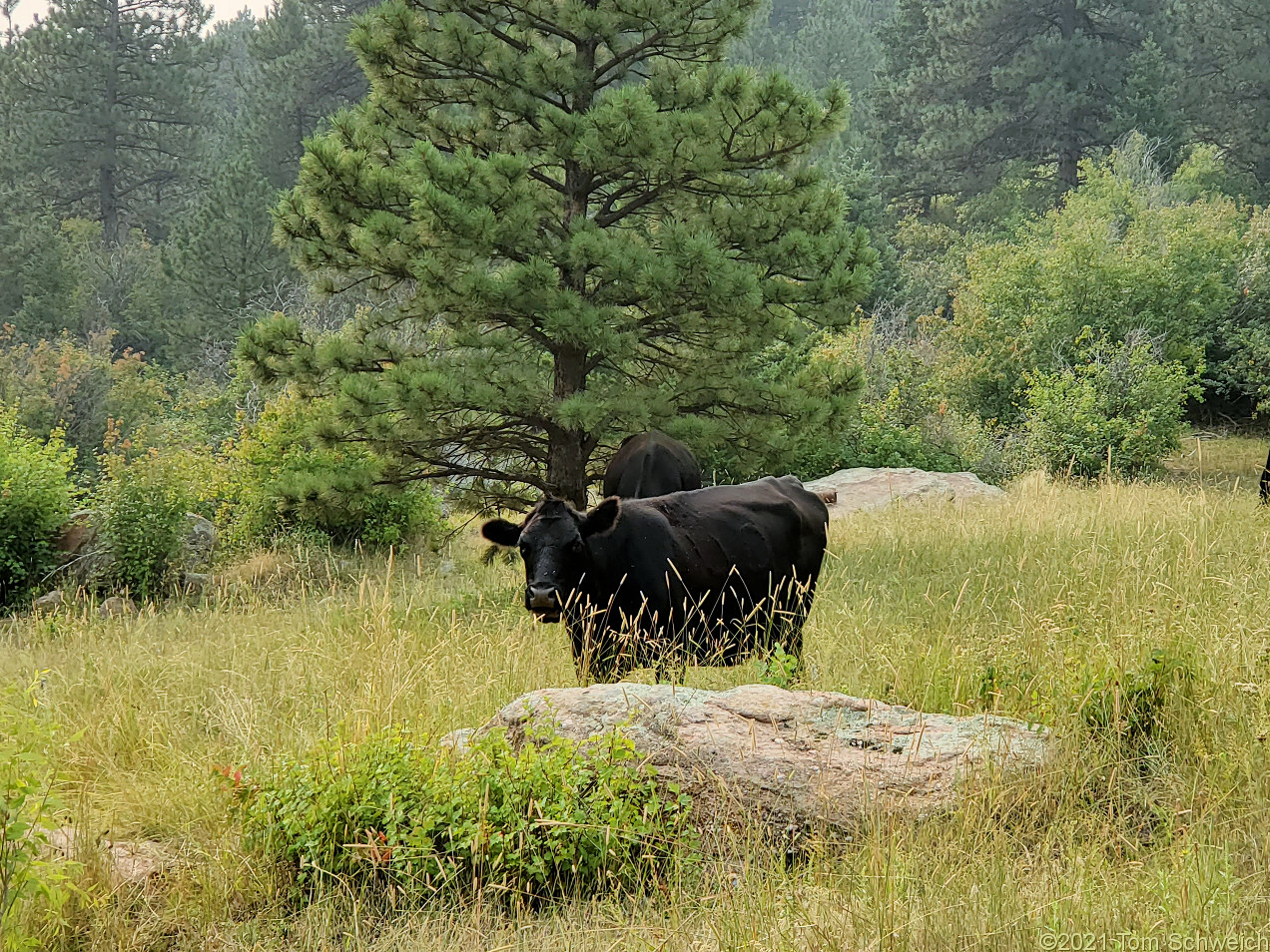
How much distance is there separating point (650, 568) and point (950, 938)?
11.5ft

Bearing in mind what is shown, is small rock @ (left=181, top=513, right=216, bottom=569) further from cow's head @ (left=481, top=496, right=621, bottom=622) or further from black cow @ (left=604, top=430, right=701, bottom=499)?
cow's head @ (left=481, top=496, right=621, bottom=622)

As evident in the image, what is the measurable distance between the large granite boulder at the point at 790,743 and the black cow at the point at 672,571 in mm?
1137

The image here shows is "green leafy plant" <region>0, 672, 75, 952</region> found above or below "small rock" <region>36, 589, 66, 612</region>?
above

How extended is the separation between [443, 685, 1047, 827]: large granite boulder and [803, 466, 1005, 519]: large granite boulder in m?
9.65

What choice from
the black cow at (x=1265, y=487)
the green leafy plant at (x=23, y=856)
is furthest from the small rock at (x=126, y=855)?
the black cow at (x=1265, y=487)

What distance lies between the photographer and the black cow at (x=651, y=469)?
29.6 ft

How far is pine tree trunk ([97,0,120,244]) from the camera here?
1426 inches

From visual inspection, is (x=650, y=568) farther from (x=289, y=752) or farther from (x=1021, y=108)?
(x=1021, y=108)

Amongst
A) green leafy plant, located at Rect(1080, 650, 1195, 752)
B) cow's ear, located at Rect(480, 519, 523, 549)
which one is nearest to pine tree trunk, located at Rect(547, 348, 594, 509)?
cow's ear, located at Rect(480, 519, 523, 549)

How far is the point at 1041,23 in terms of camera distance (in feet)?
112

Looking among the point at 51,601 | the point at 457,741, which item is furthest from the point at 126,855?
Result: the point at 51,601

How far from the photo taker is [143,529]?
12.0 metres

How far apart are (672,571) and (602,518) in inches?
22.1

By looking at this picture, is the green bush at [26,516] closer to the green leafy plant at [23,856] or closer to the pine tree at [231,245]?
the green leafy plant at [23,856]
